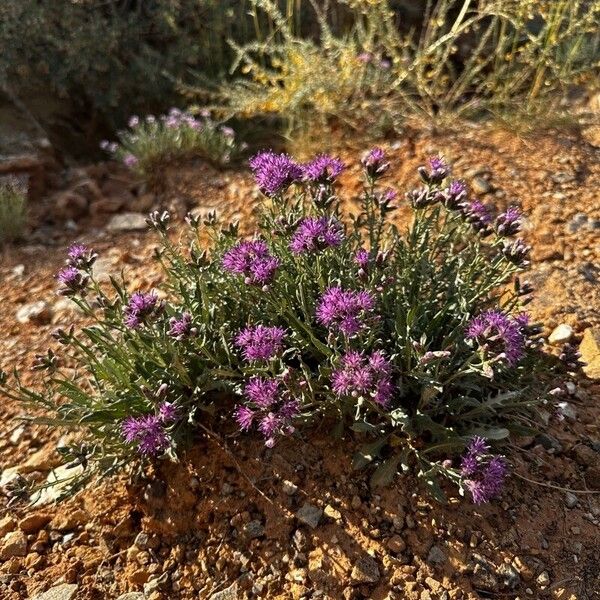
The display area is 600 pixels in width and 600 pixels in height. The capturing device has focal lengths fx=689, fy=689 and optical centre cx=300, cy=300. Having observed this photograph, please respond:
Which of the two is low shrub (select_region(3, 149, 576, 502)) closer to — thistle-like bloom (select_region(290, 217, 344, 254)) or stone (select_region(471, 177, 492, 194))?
thistle-like bloom (select_region(290, 217, 344, 254))

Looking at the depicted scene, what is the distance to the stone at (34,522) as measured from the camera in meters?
2.62

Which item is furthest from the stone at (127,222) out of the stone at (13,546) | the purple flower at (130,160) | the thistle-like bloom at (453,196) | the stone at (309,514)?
the stone at (309,514)

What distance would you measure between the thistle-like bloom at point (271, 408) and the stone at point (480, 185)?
2.35 m

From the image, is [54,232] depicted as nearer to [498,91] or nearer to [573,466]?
[498,91]

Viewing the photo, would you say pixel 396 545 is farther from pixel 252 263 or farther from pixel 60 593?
pixel 60 593

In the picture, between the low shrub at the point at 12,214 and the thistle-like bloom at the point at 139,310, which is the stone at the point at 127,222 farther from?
the thistle-like bloom at the point at 139,310

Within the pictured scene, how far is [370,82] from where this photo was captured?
4949 mm

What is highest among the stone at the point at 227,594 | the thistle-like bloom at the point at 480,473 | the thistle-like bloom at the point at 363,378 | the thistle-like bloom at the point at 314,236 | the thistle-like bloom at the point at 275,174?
the thistle-like bloom at the point at 275,174

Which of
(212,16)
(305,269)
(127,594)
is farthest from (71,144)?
(127,594)

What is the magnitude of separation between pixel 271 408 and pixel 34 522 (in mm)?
1122

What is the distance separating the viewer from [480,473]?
2.22 metres

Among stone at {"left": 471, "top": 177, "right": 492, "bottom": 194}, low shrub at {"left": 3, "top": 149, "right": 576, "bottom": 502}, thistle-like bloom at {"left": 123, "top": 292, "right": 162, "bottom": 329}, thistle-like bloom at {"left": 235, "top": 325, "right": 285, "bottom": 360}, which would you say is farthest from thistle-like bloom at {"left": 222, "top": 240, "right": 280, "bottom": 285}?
stone at {"left": 471, "top": 177, "right": 492, "bottom": 194}

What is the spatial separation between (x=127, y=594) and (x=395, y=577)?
926mm

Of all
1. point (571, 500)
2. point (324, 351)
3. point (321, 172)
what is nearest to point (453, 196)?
point (321, 172)
